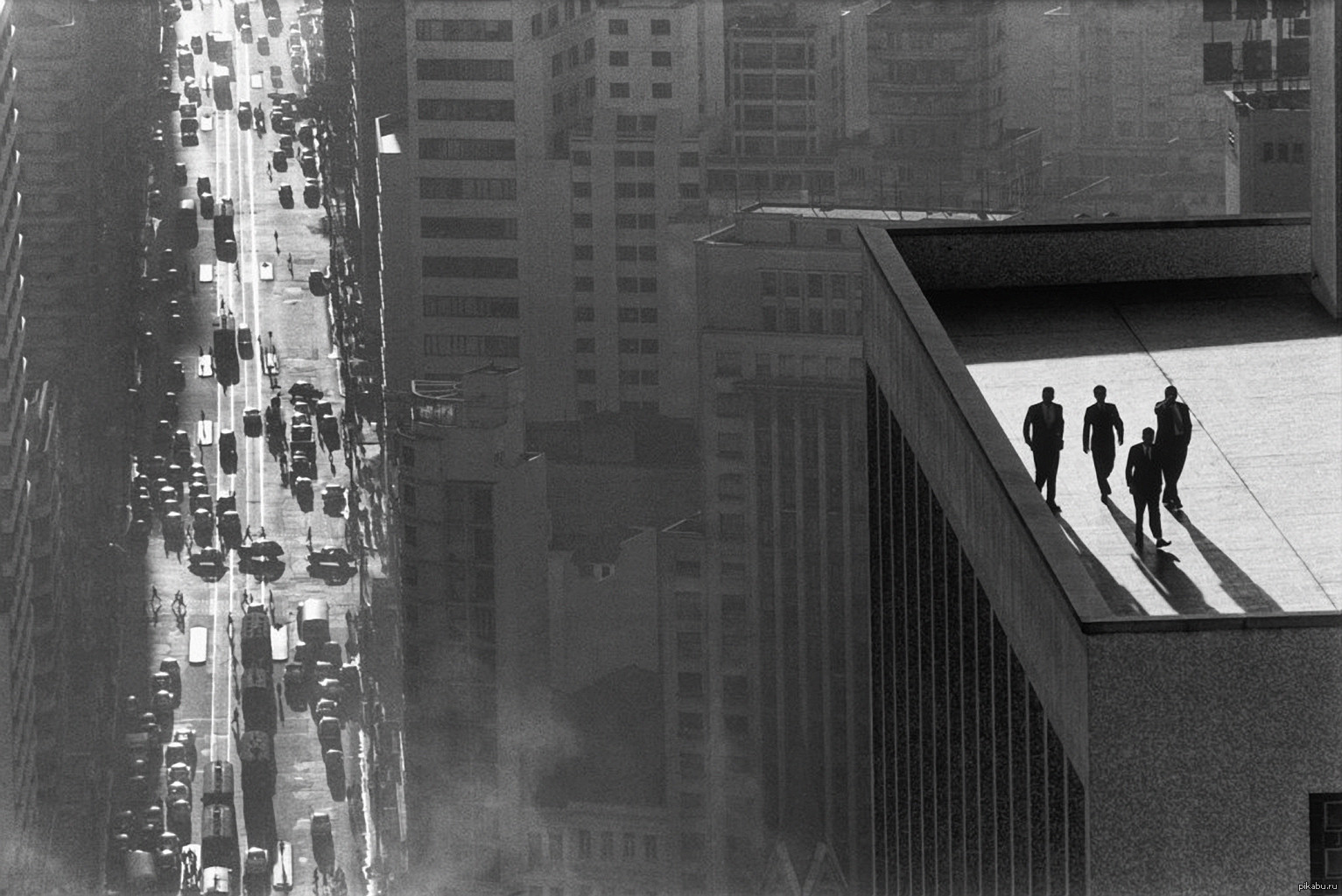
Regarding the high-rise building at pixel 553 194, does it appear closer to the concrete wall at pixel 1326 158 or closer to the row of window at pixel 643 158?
the row of window at pixel 643 158

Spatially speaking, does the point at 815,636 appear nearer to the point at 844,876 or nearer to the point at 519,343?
the point at 844,876

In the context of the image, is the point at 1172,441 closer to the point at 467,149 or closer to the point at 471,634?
the point at 471,634

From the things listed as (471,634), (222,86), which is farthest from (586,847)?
(222,86)

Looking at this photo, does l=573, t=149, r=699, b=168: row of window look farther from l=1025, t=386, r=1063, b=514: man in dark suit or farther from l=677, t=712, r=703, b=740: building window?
l=1025, t=386, r=1063, b=514: man in dark suit

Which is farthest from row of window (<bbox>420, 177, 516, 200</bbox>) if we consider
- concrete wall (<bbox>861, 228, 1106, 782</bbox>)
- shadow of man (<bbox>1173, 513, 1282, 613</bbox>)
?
shadow of man (<bbox>1173, 513, 1282, 613</bbox>)

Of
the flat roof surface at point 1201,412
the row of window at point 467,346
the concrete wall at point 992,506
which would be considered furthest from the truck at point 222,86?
the concrete wall at point 992,506
